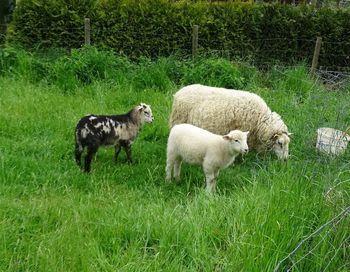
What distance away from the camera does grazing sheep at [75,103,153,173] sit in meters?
6.05

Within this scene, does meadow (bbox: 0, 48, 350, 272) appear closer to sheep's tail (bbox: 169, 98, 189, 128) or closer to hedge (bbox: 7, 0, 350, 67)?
sheep's tail (bbox: 169, 98, 189, 128)

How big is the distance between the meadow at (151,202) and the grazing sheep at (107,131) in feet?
0.88

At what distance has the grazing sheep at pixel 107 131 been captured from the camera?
238 inches

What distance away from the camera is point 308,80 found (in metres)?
9.82

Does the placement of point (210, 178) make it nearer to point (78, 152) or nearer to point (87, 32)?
point (78, 152)

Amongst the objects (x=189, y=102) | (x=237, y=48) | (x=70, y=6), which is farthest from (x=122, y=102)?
(x=237, y=48)

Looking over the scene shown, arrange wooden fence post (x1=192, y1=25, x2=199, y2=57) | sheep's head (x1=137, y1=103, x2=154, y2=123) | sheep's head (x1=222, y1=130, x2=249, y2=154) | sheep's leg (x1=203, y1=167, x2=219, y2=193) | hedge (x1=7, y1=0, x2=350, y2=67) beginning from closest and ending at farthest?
1. sheep's head (x1=222, y1=130, x2=249, y2=154)
2. sheep's leg (x1=203, y1=167, x2=219, y2=193)
3. sheep's head (x1=137, y1=103, x2=154, y2=123)
4. hedge (x1=7, y1=0, x2=350, y2=67)
5. wooden fence post (x1=192, y1=25, x2=199, y2=57)

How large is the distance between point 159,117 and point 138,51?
3.86m

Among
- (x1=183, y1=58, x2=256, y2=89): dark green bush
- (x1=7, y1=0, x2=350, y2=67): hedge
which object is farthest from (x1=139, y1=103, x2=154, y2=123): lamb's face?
(x1=7, y1=0, x2=350, y2=67): hedge

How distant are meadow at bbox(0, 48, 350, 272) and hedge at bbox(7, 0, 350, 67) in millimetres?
2606

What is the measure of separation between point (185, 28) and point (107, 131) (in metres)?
6.06

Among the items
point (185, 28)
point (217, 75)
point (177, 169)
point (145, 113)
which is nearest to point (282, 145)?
point (177, 169)

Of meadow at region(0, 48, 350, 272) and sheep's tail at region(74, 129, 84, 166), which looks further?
sheep's tail at region(74, 129, 84, 166)

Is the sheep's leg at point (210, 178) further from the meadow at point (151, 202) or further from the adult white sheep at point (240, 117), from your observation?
the adult white sheep at point (240, 117)
